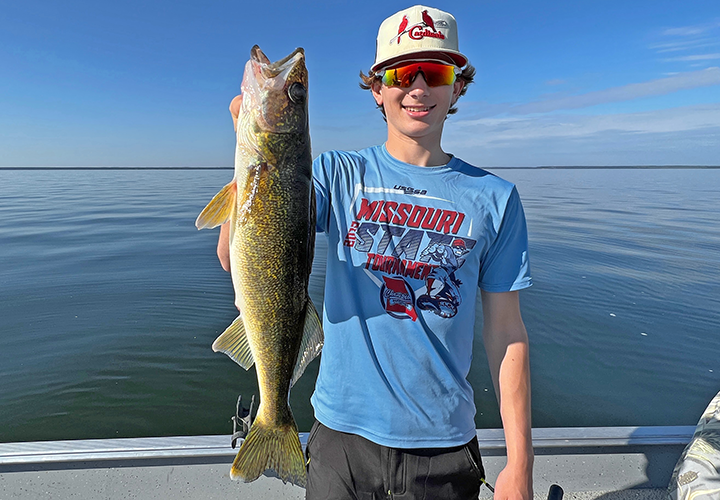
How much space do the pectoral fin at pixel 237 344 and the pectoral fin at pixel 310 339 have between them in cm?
27

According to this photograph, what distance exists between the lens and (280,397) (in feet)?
6.66

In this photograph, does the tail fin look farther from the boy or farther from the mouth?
the mouth

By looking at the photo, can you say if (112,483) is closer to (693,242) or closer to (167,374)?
(167,374)

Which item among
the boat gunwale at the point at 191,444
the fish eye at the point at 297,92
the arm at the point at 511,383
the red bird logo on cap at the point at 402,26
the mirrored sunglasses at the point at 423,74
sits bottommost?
the boat gunwale at the point at 191,444

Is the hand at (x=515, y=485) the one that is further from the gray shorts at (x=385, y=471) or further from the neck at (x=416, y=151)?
the neck at (x=416, y=151)

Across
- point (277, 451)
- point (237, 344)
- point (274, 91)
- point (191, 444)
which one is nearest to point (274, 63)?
point (274, 91)

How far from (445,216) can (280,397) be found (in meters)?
1.18

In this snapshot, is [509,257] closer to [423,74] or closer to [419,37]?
[423,74]

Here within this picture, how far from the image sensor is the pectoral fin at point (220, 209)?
5.95 ft

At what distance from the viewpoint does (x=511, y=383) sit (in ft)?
6.55

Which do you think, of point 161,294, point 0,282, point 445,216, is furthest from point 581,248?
point 0,282

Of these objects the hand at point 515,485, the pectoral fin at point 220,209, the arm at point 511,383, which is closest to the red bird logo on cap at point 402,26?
the pectoral fin at point 220,209

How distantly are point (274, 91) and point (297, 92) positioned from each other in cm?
10

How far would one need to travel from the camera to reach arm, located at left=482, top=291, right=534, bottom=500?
1.89 meters
